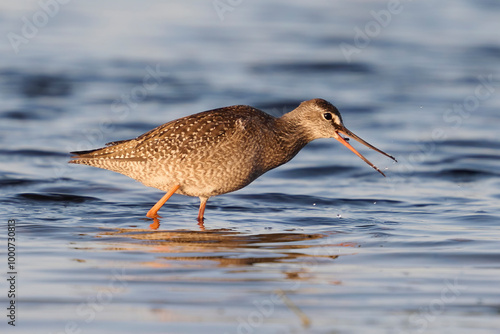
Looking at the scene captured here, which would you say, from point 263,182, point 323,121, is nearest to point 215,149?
point 323,121

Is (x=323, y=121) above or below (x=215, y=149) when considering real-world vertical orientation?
above

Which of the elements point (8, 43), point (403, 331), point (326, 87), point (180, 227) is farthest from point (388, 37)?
point (403, 331)

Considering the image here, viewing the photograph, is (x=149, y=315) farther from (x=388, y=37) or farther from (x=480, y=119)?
(x=388, y=37)

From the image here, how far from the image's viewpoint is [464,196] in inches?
473

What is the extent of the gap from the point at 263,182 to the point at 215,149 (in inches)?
126

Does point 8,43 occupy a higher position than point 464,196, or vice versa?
point 8,43

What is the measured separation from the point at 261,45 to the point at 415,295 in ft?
62.2

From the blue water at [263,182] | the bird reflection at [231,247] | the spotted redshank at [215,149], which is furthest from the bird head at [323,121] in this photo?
the bird reflection at [231,247]

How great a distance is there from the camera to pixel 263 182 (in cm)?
1312

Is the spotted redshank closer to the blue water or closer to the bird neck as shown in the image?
the bird neck

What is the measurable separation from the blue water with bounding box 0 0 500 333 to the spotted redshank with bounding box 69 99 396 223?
0.57 meters

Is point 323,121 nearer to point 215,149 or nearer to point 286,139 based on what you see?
point 286,139

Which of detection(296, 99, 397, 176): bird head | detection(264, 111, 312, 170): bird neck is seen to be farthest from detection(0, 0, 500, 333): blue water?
detection(296, 99, 397, 176): bird head

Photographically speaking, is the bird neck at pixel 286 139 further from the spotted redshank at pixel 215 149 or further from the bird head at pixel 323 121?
the bird head at pixel 323 121
